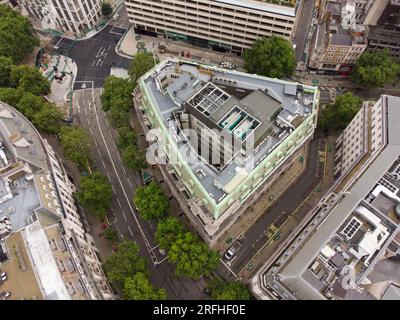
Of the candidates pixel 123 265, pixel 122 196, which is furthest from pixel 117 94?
pixel 123 265

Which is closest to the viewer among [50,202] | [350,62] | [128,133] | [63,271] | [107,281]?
[63,271]

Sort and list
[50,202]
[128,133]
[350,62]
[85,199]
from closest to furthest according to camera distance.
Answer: [50,202], [85,199], [128,133], [350,62]

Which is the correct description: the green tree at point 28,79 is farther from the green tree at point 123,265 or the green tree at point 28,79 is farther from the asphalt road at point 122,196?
the green tree at point 123,265

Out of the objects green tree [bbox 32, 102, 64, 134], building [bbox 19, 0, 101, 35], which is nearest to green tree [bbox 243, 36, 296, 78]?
building [bbox 19, 0, 101, 35]

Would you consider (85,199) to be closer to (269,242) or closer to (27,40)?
(269,242)

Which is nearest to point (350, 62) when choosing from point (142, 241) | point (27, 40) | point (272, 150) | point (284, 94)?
point (284, 94)

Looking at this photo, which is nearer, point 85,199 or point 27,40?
point 85,199

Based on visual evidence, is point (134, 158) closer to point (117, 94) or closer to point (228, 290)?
point (117, 94)
